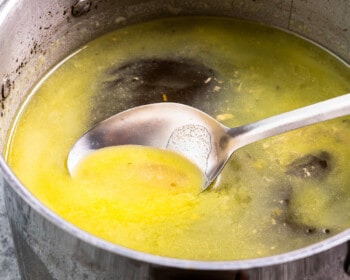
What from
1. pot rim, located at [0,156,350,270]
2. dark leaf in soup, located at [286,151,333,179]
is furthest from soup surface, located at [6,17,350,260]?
pot rim, located at [0,156,350,270]

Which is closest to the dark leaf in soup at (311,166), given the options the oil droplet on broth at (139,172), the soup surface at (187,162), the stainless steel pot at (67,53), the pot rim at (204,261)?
the soup surface at (187,162)

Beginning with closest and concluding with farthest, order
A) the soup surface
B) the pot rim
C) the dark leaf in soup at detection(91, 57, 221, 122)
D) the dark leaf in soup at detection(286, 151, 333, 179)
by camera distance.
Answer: the pot rim, the soup surface, the dark leaf in soup at detection(286, 151, 333, 179), the dark leaf in soup at detection(91, 57, 221, 122)

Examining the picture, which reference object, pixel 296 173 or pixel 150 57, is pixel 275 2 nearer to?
pixel 150 57

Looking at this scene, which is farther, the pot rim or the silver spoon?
the silver spoon

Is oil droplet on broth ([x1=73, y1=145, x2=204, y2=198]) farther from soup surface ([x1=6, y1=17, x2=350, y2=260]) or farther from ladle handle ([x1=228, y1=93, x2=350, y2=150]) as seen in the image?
ladle handle ([x1=228, y1=93, x2=350, y2=150])

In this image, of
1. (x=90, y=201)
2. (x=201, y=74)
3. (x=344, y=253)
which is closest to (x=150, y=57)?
(x=201, y=74)

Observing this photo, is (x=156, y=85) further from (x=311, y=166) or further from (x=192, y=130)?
(x=311, y=166)

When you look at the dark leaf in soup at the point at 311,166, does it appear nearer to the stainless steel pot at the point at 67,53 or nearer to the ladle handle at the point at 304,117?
the ladle handle at the point at 304,117
